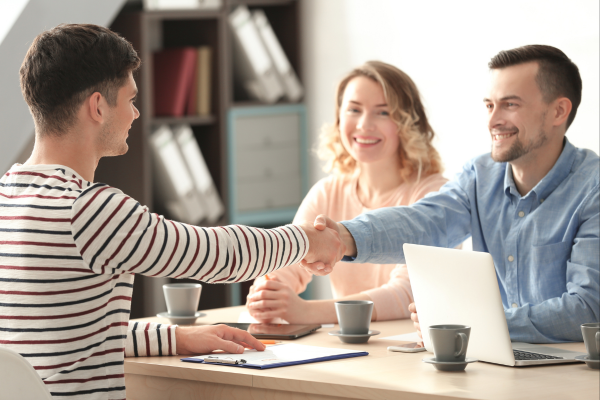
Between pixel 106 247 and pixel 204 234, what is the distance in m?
0.18

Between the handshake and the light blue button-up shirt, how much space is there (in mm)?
35

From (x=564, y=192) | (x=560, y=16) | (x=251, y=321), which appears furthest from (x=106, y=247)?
(x=560, y=16)

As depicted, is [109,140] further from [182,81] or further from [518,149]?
[182,81]

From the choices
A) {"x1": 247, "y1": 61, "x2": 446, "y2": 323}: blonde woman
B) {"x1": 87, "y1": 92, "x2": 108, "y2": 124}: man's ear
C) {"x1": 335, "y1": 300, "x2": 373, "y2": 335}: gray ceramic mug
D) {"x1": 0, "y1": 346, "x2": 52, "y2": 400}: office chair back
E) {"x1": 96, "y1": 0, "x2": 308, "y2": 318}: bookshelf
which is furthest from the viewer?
{"x1": 96, "y1": 0, "x2": 308, "y2": 318}: bookshelf

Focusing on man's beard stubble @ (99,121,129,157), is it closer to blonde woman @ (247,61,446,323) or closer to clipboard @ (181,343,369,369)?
clipboard @ (181,343,369,369)

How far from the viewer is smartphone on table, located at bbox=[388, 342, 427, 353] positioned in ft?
5.09

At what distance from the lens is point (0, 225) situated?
126 cm

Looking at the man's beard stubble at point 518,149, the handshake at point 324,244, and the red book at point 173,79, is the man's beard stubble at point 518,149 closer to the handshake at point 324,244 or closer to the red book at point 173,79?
the handshake at point 324,244

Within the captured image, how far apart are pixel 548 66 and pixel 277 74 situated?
2199 millimetres

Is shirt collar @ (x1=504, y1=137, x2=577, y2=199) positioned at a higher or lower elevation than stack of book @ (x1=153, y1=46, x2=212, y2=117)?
lower

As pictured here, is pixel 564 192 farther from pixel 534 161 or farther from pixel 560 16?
pixel 560 16

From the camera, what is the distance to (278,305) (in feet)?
6.17

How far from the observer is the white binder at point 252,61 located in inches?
151

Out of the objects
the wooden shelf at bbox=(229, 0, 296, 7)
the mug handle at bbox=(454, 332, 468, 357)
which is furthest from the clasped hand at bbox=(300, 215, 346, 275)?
the wooden shelf at bbox=(229, 0, 296, 7)
